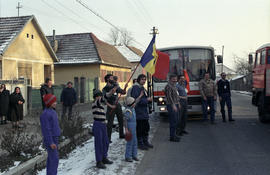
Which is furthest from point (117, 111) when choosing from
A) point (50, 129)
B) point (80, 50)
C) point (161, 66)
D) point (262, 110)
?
point (80, 50)

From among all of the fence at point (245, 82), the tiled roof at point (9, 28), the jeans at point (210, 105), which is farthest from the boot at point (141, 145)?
the fence at point (245, 82)

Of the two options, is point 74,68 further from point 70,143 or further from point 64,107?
point 70,143

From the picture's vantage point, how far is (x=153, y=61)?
7.79m

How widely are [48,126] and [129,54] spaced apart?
175 feet

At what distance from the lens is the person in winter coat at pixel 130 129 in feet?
21.7


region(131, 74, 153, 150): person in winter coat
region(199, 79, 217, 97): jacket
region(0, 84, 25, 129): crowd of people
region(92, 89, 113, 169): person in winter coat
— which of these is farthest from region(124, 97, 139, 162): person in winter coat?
region(199, 79, 217, 97): jacket

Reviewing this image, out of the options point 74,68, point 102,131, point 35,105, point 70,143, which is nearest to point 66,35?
point 74,68

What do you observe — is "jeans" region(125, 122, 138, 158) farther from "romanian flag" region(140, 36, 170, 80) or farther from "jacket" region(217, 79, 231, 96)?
"jacket" region(217, 79, 231, 96)

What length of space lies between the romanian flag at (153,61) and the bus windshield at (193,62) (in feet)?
14.6

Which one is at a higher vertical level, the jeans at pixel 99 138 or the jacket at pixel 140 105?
the jacket at pixel 140 105

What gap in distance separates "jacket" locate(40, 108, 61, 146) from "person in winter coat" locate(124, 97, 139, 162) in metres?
1.98

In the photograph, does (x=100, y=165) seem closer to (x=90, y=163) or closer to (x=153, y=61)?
(x=90, y=163)

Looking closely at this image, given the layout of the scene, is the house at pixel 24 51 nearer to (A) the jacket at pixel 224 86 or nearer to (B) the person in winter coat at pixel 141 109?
(A) the jacket at pixel 224 86

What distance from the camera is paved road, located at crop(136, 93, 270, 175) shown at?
234 inches
